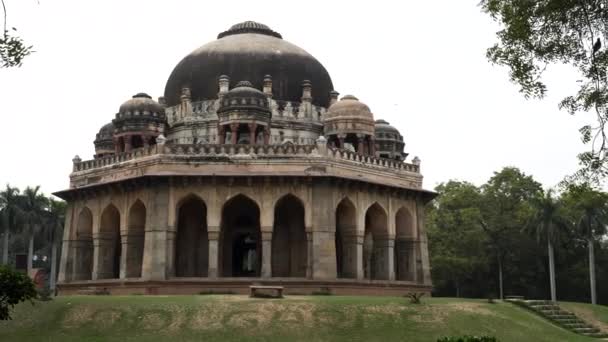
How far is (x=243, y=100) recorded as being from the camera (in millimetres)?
27609

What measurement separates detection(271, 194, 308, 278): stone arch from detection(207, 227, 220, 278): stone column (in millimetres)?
2708

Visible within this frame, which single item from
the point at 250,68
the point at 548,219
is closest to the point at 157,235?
the point at 250,68

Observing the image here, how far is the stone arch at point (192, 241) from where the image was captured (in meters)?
27.5

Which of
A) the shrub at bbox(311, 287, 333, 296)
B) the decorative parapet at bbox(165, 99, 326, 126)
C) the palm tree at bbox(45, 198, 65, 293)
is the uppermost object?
the decorative parapet at bbox(165, 99, 326, 126)

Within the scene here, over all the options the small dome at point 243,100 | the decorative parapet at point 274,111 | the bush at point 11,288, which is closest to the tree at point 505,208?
the decorative parapet at point 274,111

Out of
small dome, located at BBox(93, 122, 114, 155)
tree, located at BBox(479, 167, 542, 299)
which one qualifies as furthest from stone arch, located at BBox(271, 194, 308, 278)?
tree, located at BBox(479, 167, 542, 299)

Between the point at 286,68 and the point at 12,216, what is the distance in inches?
934

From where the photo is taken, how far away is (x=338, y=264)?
2802 cm

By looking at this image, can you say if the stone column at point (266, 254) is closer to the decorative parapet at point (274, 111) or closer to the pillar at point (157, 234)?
the pillar at point (157, 234)

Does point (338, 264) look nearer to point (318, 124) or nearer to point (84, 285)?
point (318, 124)

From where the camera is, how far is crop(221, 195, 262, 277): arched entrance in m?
27.7

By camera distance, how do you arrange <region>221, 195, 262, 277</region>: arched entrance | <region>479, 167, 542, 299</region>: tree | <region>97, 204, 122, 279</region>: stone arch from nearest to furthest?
Answer: <region>221, 195, 262, 277</region>: arched entrance
<region>97, 204, 122, 279</region>: stone arch
<region>479, 167, 542, 299</region>: tree

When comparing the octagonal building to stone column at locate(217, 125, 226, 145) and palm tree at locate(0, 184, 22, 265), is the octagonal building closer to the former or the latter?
stone column at locate(217, 125, 226, 145)

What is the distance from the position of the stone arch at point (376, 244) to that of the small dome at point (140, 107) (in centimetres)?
943
